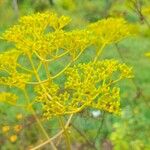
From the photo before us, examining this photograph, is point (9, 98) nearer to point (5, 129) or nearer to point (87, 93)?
point (87, 93)

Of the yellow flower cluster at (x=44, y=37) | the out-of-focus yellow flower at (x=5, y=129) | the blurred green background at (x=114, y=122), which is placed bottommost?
the blurred green background at (x=114, y=122)

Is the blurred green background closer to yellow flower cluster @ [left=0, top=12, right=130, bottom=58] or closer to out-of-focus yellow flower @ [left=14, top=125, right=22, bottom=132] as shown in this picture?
out-of-focus yellow flower @ [left=14, top=125, right=22, bottom=132]

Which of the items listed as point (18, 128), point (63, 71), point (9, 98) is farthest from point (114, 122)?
point (63, 71)

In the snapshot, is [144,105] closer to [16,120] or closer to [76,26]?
[16,120]

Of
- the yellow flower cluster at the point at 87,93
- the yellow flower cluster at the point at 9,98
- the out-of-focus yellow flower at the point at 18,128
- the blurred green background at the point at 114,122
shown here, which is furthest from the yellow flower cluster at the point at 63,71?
the out-of-focus yellow flower at the point at 18,128

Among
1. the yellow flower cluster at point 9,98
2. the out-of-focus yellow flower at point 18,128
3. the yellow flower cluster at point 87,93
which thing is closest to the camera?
the yellow flower cluster at point 87,93

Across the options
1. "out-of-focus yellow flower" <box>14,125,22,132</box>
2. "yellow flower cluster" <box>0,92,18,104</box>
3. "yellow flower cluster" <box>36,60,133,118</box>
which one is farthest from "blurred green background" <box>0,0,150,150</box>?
"yellow flower cluster" <box>36,60,133,118</box>

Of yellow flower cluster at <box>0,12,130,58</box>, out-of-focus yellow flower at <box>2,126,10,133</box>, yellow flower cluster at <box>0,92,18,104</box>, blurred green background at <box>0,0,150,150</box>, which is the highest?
yellow flower cluster at <box>0,12,130,58</box>

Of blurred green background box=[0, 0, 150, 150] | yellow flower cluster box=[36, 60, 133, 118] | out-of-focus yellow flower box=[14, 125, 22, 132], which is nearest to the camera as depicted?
yellow flower cluster box=[36, 60, 133, 118]

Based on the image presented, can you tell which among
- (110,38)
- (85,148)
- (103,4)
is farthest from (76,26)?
(110,38)

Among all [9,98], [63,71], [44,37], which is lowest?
[9,98]

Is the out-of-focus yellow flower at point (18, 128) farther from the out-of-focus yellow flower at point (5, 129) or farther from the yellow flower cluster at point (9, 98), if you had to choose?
the yellow flower cluster at point (9, 98)
